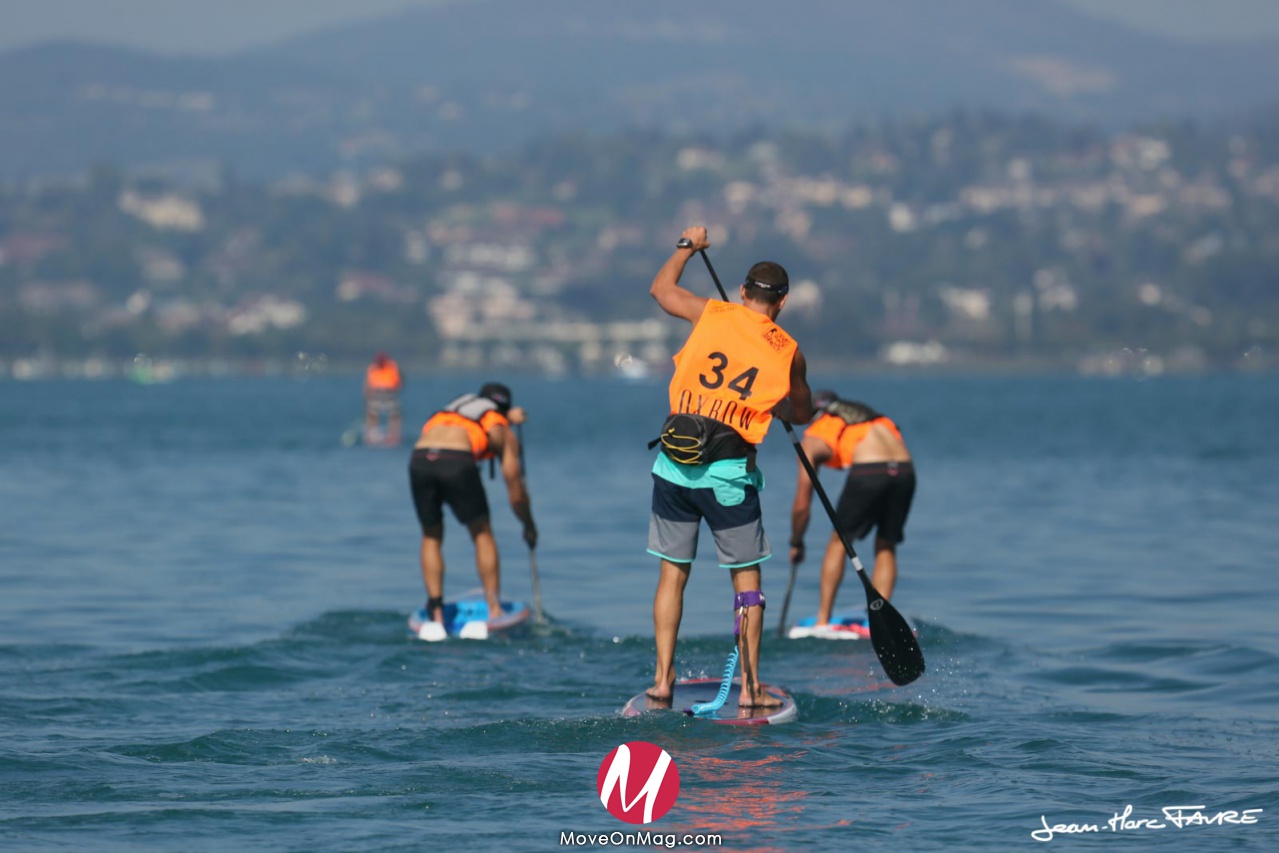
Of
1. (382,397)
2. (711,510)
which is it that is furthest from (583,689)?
(382,397)

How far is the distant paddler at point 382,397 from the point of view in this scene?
1761 inches

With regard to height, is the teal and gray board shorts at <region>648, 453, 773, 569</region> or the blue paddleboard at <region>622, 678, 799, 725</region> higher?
the teal and gray board shorts at <region>648, 453, 773, 569</region>

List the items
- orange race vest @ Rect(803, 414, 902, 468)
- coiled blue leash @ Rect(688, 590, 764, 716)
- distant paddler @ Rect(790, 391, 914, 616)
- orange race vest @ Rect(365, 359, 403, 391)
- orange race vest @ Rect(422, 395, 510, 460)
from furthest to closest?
1. orange race vest @ Rect(365, 359, 403, 391)
2. orange race vest @ Rect(422, 395, 510, 460)
3. orange race vest @ Rect(803, 414, 902, 468)
4. distant paddler @ Rect(790, 391, 914, 616)
5. coiled blue leash @ Rect(688, 590, 764, 716)

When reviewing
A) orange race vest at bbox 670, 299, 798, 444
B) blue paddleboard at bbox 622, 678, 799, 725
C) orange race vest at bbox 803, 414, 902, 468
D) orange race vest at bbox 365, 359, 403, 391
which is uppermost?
orange race vest at bbox 670, 299, 798, 444

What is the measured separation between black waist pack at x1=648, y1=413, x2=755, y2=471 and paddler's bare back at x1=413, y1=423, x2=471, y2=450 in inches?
199

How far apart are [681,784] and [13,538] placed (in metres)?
17.1

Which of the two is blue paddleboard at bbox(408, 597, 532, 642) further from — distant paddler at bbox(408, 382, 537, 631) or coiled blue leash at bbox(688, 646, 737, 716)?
coiled blue leash at bbox(688, 646, 737, 716)

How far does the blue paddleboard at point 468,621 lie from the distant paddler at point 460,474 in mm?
114

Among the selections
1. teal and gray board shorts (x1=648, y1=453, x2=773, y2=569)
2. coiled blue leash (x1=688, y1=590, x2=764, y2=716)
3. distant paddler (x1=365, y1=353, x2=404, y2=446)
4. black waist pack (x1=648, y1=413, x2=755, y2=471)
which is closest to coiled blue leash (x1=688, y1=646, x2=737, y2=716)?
coiled blue leash (x1=688, y1=590, x2=764, y2=716)

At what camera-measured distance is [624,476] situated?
127 feet

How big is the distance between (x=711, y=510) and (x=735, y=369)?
0.78 meters

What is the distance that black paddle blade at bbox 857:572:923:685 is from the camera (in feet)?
35.7

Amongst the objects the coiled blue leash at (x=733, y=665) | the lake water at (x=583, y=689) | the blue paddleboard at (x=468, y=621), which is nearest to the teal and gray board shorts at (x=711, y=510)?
the coiled blue leash at (x=733, y=665)

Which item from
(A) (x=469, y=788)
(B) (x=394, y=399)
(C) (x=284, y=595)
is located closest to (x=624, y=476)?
(B) (x=394, y=399)
